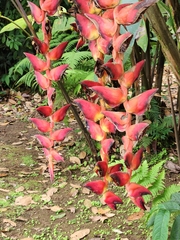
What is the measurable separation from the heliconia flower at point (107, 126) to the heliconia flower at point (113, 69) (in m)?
0.06

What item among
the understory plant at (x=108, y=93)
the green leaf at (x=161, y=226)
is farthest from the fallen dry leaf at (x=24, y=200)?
the understory plant at (x=108, y=93)

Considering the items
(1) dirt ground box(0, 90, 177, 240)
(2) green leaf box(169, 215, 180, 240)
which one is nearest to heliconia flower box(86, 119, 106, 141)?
(2) green leaf box(169, 215, 180, 240)

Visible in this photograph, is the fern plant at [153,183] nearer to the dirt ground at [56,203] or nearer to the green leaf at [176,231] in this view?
the dirt ground at [56,203]

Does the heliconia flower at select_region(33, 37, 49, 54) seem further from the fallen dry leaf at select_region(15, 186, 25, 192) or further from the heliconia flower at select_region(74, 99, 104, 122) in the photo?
the fallen dry leaf at select_region(15, 186, 25, 192)

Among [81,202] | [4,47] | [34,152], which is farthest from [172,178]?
[4,47]

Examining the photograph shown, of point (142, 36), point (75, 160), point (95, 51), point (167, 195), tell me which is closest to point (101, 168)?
point (95, 51)

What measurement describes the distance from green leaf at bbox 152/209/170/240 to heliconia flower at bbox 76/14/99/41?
82 centimetres

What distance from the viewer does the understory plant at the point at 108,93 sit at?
0.41 m

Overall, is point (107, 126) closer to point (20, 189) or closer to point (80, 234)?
point (80, 234)

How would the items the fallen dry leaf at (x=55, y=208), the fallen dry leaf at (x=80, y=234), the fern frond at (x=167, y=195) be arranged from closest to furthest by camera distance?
1. the fern frond at (x=167, y=195)
2. the fallen dry leaf at (x=80, y=234)
3. the fallen dry leaf at (x=55, y=208)

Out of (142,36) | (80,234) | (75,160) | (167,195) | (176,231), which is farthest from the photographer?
(75,160)

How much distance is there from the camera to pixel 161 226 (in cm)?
117

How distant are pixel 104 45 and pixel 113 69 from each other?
41 millimetres

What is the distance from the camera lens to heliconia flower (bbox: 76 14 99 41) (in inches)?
17.7
